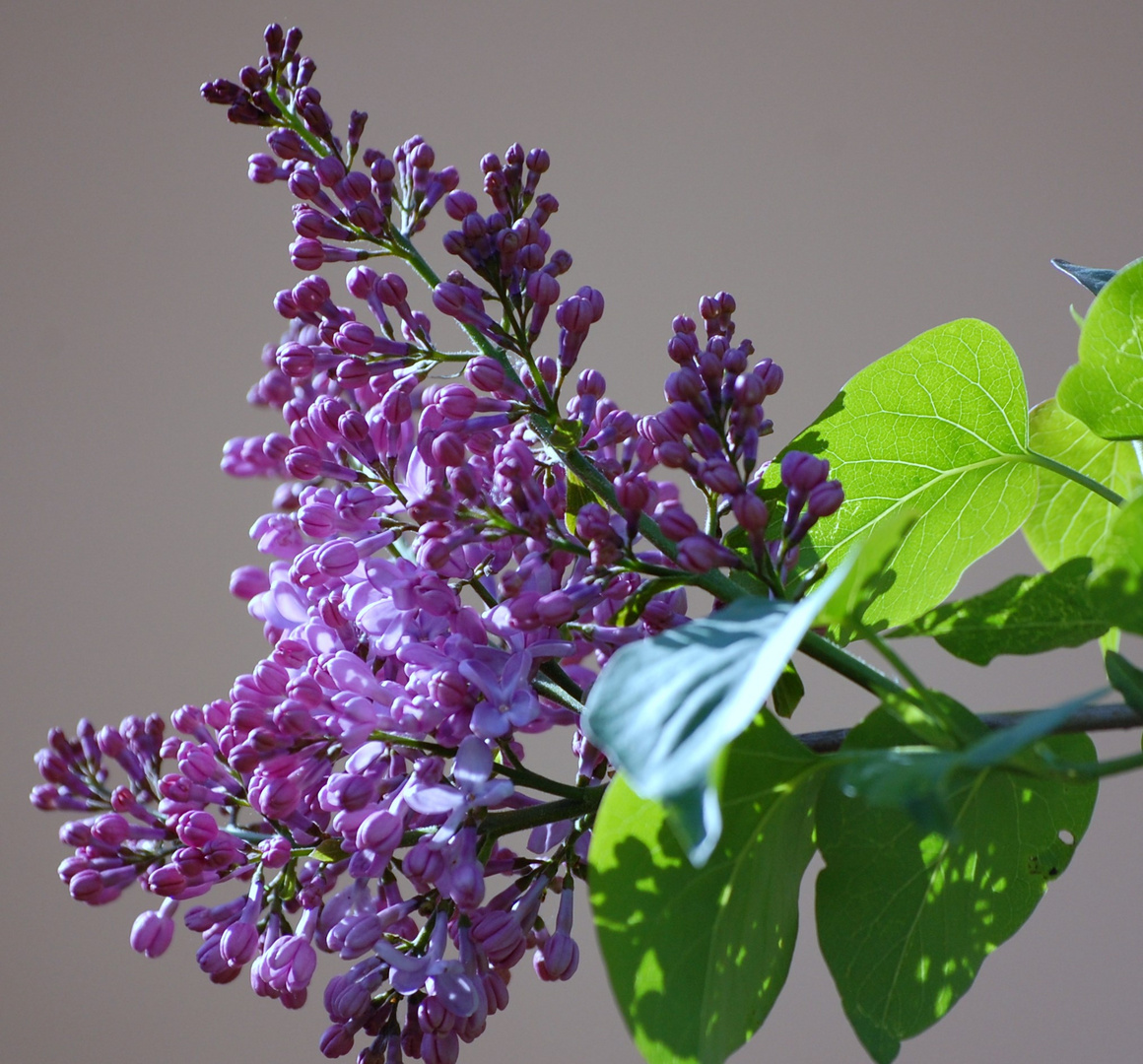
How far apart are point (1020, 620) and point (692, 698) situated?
0.14 meters

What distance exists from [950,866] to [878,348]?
55.4 inches

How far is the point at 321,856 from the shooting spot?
1.22ft

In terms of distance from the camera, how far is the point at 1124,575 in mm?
252

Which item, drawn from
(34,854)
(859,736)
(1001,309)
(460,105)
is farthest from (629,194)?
(859,736)

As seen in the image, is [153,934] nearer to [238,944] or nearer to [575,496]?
[238,944]

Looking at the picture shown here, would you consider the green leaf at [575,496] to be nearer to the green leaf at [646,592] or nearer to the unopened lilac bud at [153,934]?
the green leaf at [646,592]

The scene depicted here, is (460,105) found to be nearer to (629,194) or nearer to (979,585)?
(629,194)

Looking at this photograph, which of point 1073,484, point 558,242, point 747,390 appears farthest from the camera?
point 558,242

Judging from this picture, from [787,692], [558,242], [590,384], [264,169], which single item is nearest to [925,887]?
[787,692]

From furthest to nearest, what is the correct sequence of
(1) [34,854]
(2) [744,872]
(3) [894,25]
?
(3) [894,25]
(1) [34,854]
(2) [744,872]

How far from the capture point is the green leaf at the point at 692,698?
201mm

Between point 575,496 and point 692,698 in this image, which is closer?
point 692,698

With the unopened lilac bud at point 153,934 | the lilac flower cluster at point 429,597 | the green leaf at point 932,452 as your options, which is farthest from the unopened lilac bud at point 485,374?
the unopened lilac bud at point 153,934

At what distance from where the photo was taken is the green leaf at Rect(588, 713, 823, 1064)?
0.96ft
